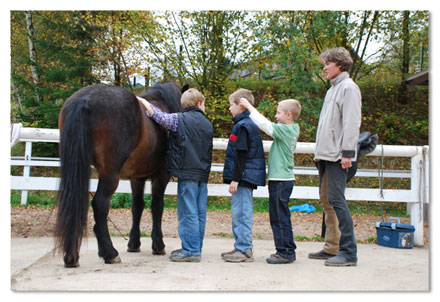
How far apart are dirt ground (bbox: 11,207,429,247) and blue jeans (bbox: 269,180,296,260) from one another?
4.62 ft

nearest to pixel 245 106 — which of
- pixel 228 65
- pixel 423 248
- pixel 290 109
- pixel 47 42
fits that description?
pixel 290 109

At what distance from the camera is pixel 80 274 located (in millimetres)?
2836

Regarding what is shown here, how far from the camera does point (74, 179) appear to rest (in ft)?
9.45

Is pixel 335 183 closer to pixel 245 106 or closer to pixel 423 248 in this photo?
pixel 245 106

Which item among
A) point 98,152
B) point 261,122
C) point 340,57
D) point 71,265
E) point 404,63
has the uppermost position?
point 404,63

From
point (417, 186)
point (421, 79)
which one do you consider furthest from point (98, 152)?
point (421, 79)

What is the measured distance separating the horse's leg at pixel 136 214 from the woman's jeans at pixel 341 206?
5.88 feet

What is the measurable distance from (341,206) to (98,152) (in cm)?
205

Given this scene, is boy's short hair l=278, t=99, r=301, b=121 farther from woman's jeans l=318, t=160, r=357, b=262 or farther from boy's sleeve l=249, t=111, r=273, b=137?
woman's jeans l=318, t=160, r=357, b=262

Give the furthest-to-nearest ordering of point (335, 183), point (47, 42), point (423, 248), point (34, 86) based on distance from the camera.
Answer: point (47, 42)
point (34, 86)
point (423, 248)
point (335, 183)

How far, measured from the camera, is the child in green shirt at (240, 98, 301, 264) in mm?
3443

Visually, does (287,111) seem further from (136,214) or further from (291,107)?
(136,214)

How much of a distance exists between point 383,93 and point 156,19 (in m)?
7.55

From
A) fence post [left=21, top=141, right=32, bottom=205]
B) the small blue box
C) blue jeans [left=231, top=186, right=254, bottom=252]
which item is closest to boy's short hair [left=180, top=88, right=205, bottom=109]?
blue jeans [left=231, top=186, right=254, bottom=252]
